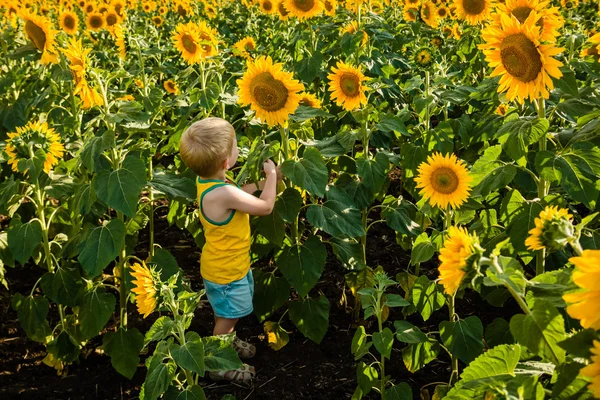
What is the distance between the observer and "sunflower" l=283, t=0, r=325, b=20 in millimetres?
4949

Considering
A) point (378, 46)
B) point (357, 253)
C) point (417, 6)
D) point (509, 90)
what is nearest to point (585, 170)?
point (509, 90)

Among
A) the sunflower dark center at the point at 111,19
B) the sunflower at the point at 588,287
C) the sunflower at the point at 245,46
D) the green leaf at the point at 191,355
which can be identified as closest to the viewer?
the sunflower at the point at 588,287

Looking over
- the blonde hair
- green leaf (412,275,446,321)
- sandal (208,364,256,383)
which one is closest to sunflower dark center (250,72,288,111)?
the blonde hair

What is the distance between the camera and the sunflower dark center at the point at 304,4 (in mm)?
4941

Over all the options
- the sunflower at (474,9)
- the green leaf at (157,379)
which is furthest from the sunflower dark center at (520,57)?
the sunflower at (474,9)

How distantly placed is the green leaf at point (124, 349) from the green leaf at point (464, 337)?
157 centimetres

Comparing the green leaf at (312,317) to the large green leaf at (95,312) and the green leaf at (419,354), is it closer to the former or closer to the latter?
the green leaf at (419,354)

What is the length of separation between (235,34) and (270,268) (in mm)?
6011

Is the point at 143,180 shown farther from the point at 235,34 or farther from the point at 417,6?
the point at 235,34

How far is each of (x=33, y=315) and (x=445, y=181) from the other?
7.48 feet

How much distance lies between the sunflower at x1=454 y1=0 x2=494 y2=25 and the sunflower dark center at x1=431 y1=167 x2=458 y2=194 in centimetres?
254

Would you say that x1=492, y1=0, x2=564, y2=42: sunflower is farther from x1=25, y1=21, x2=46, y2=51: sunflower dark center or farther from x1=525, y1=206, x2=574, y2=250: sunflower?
x1=25, y1=21, x2=46, y2=51: sunflower dark center

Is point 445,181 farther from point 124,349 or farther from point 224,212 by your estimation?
point 124,349

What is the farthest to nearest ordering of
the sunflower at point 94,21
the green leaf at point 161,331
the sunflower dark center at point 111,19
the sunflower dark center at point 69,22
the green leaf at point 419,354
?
the sunflower dark center at point 111,19, the sunflower at point 94,21, the sunflower dark center at point 69,22, the green leaf at point 419,354, the green leaf at point 161,331
